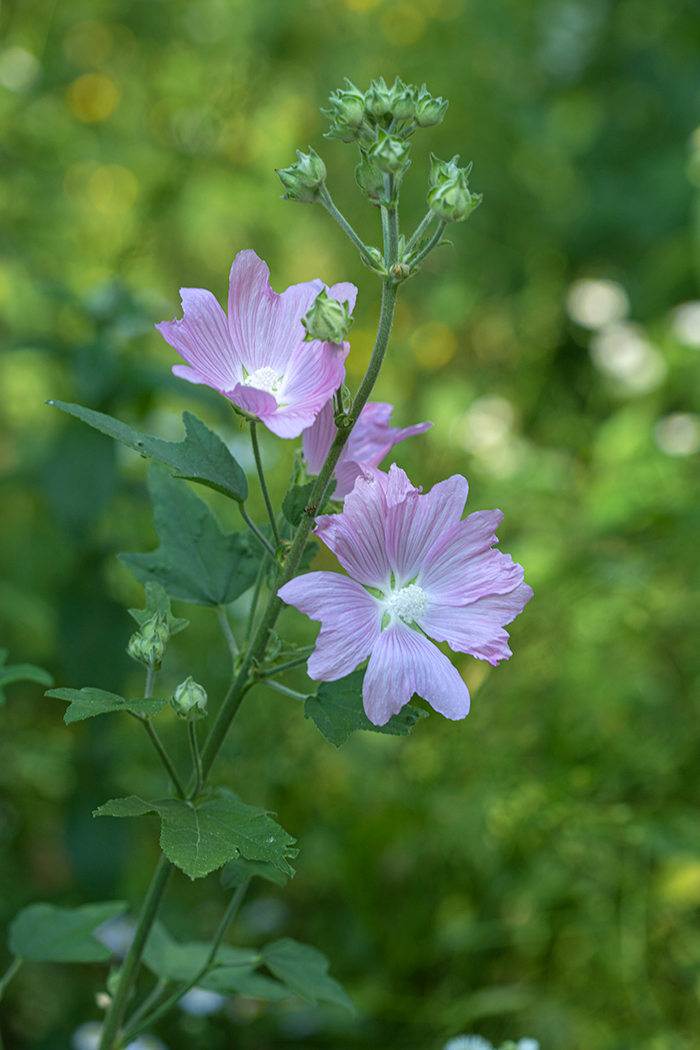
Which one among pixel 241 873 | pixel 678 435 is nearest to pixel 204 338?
pixel 241 873

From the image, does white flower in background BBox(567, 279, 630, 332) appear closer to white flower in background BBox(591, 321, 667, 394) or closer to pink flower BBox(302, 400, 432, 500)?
white flower in background BBox(591, 321, 667, 394)

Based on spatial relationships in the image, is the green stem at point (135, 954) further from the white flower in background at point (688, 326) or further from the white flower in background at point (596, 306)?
the white flower in background at point (596, 306)

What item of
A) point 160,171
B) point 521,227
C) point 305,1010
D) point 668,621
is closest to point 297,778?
point 305,1010

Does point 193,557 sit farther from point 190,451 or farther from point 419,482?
point 419,482

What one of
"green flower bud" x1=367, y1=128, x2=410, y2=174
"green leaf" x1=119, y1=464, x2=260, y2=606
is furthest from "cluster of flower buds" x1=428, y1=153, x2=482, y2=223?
"green leaf" x1=119, y1=464, x2=260, y2=606

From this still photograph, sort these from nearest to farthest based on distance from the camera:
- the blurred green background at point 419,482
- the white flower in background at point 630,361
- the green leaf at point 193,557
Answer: the green leaf at point 193,557 → the blurred green background at point 419,482 → the white flower in background at point 630,361

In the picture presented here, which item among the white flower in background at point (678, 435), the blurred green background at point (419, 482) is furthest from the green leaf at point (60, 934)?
the white flower in background at point (678, 435)
